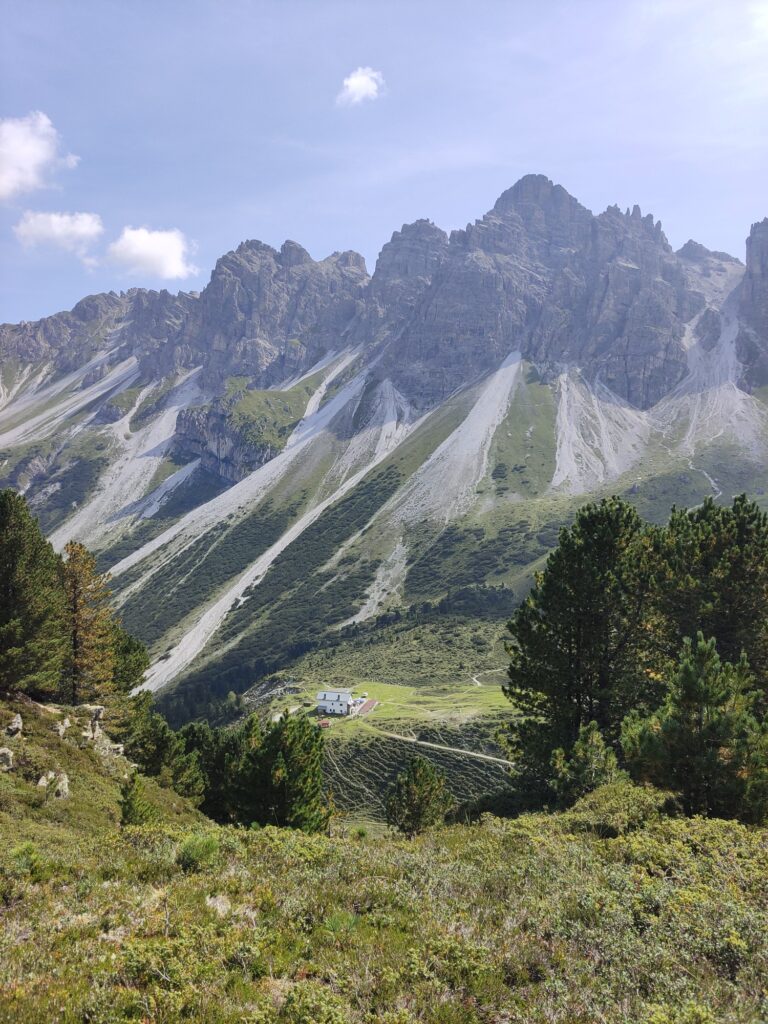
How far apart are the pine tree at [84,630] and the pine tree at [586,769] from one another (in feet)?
109

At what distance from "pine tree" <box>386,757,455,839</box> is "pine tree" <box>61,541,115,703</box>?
24785 millimetres

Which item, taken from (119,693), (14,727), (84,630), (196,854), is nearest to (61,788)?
(14,727)

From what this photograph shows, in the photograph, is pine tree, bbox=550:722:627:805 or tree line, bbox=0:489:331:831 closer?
pine tree, bbox=550:722:627:805

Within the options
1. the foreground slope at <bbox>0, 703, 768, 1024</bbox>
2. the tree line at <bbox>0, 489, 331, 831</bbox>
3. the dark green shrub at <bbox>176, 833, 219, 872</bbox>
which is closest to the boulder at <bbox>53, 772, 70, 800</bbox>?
the tree line at <bbox>0, 489, 331, 831</bbox>

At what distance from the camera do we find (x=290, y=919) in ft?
31.0

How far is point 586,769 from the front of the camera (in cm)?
2162

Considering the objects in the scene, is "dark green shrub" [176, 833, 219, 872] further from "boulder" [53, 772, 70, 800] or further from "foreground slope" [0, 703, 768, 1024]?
"boulder" [53, 772, 70, 800]

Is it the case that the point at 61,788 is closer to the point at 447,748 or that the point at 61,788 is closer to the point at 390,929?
the point at 390,929

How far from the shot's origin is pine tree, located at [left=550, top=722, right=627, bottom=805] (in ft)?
70.6

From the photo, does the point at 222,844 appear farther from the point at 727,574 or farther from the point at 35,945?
the point at 727,574

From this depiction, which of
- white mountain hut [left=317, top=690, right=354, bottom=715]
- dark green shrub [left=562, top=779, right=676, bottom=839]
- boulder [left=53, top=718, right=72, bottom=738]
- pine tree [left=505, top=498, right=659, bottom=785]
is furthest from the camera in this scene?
white mountain hut [left=317, top=690, right=354, bottom=715]

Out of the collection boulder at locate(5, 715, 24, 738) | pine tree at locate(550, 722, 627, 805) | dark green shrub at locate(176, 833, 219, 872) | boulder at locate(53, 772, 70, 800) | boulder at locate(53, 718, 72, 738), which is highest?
dark green shrub at locate(176, 833, 219, 872)

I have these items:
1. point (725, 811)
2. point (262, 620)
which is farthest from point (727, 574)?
point (262, 620)

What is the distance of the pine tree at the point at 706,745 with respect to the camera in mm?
15719
